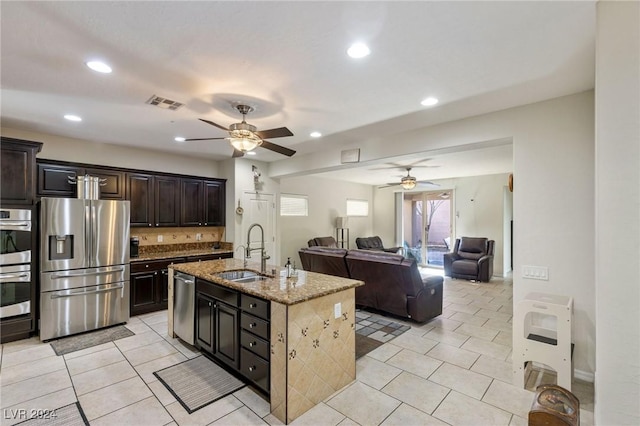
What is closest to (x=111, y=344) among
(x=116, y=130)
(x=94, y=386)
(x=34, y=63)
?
(x=94, y=386)

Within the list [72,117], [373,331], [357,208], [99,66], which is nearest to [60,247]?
[72,117]

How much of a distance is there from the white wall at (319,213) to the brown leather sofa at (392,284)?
2842mm

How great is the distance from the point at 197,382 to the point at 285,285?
1.24 m

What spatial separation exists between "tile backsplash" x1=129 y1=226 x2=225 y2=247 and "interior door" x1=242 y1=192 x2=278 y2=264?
61 centimetres

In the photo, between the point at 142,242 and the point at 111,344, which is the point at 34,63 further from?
the point at 142,242

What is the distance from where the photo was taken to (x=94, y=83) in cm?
270

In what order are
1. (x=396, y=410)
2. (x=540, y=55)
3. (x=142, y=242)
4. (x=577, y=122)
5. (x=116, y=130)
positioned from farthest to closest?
(x=142, y=242) < (x=116, y=130) < (x=577, y=122) < (x=396, y=410) < (x=540, y=55)

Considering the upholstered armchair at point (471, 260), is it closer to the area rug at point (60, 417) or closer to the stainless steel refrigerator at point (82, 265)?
the stainless steel refrigerator at point (82, 265)

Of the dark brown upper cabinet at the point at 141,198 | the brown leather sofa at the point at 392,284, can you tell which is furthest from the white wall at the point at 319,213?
the dark brown upper cabinet at the point at 141,198

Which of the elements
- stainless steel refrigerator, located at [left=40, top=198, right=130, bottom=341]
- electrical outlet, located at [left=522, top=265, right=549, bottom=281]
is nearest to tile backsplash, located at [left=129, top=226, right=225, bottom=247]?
stainless steel refrigerator, located at [left=40, top=198, right=130, bottom=341]

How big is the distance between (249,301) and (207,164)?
4.43m

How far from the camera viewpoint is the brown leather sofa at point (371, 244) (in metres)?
9.03

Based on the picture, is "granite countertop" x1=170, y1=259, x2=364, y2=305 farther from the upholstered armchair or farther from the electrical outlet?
the upholstered armchair

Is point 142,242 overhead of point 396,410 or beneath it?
overhead
